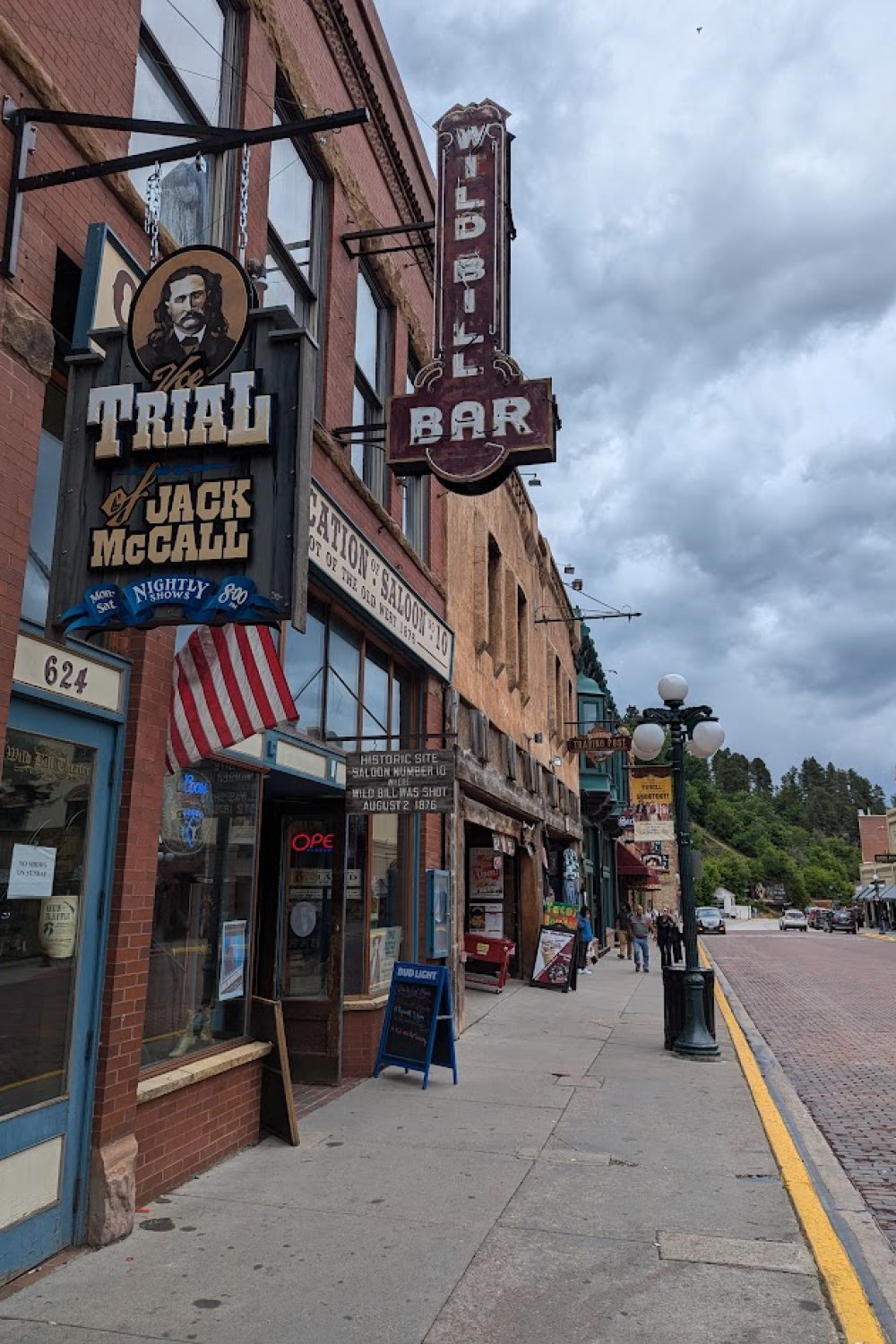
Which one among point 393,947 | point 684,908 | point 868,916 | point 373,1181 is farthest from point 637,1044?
point 868,916

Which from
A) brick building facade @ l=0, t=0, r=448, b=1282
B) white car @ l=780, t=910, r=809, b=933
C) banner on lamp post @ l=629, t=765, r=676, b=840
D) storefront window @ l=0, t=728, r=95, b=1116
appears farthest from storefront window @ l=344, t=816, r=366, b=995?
white car @ l=780, t=910, r=809, b=933

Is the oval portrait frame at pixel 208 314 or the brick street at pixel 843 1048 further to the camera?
the brick street at pixel 843 1048

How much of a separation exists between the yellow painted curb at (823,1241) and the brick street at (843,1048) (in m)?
0.36

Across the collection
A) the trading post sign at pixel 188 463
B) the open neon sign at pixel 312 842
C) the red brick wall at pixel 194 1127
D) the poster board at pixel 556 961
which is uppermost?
the trading post sign at pixel 188 463

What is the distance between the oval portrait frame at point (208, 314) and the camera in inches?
193

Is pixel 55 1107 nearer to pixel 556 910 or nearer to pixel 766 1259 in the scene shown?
pixel 766 1259

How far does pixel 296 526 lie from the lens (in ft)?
15.1

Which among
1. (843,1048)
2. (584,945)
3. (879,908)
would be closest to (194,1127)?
(843,1048)

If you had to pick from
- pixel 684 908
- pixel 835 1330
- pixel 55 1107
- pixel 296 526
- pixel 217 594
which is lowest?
pixel 835 1330

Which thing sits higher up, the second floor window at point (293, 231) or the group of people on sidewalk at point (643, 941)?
the second floor window at point (293, 231)

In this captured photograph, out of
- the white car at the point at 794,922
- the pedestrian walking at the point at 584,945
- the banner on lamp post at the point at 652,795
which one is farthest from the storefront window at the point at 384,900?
the white car at the point at 794,922

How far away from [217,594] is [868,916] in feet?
316

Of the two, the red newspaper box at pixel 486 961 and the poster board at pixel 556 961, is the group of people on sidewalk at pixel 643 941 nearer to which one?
the poster board at pixel 556 961

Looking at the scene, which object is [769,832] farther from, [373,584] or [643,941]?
[373,584]
